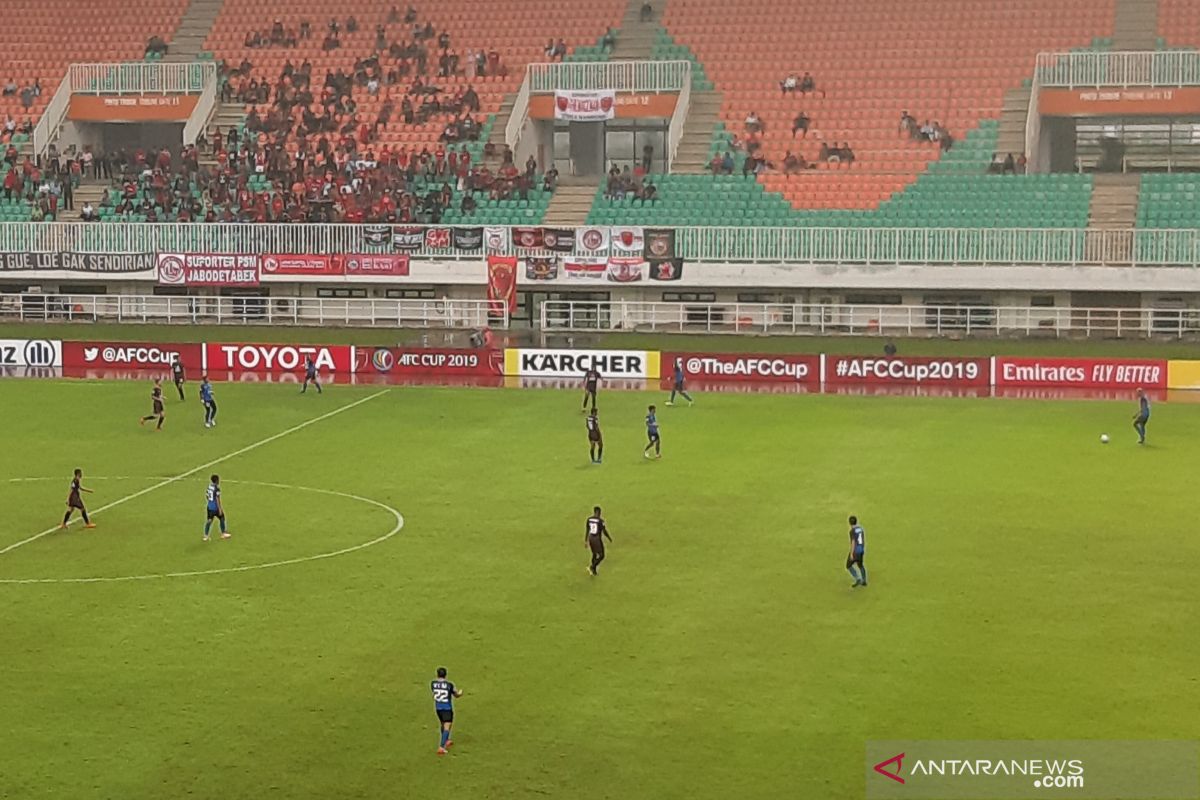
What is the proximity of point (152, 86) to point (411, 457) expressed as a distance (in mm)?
37090

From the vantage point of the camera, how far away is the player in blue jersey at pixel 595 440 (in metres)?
39.4

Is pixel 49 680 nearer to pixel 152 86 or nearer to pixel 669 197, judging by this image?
pixel 669 197

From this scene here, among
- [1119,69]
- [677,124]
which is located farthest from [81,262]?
[1119,69]

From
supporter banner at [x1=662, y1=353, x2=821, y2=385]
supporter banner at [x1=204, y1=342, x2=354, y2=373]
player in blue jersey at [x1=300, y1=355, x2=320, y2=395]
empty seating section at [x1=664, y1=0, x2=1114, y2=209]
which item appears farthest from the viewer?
empty seating section at [x1=664, y1=0, x2=1114, y2=209]

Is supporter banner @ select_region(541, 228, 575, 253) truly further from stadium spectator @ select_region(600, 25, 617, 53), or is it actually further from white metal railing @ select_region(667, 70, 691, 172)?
stadium spectator @ select_region(600, 25, 617, 53)

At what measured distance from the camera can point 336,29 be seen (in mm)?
74500

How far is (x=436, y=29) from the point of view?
73562 millimetres

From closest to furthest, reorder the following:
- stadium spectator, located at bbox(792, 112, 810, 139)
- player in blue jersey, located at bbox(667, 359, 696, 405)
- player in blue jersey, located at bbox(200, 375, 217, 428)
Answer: player in blue jersey, located at bbox(200, 375, 217, 428), player in blue jersey, located at bbox(667, 359, 696, 405), stadium spectator, located at bbox(792, 112, 810, 139)

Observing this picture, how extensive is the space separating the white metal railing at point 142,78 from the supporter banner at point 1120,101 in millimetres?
33398

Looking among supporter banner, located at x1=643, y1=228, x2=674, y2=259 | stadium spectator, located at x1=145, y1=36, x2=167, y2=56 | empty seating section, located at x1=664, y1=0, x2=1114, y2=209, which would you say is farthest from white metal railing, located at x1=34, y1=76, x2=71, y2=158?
supporter banner, located at x1=643, y1=228, x2=674, y2=259

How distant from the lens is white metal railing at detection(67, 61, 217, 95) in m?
71.8

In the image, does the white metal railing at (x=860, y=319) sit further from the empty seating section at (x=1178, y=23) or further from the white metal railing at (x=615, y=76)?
the empty seating section at (x=1178, y=23)

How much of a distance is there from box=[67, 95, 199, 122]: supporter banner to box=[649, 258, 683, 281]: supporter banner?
22.3 m

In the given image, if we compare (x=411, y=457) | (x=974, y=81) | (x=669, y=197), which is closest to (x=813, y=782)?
(x=411, y=457)
